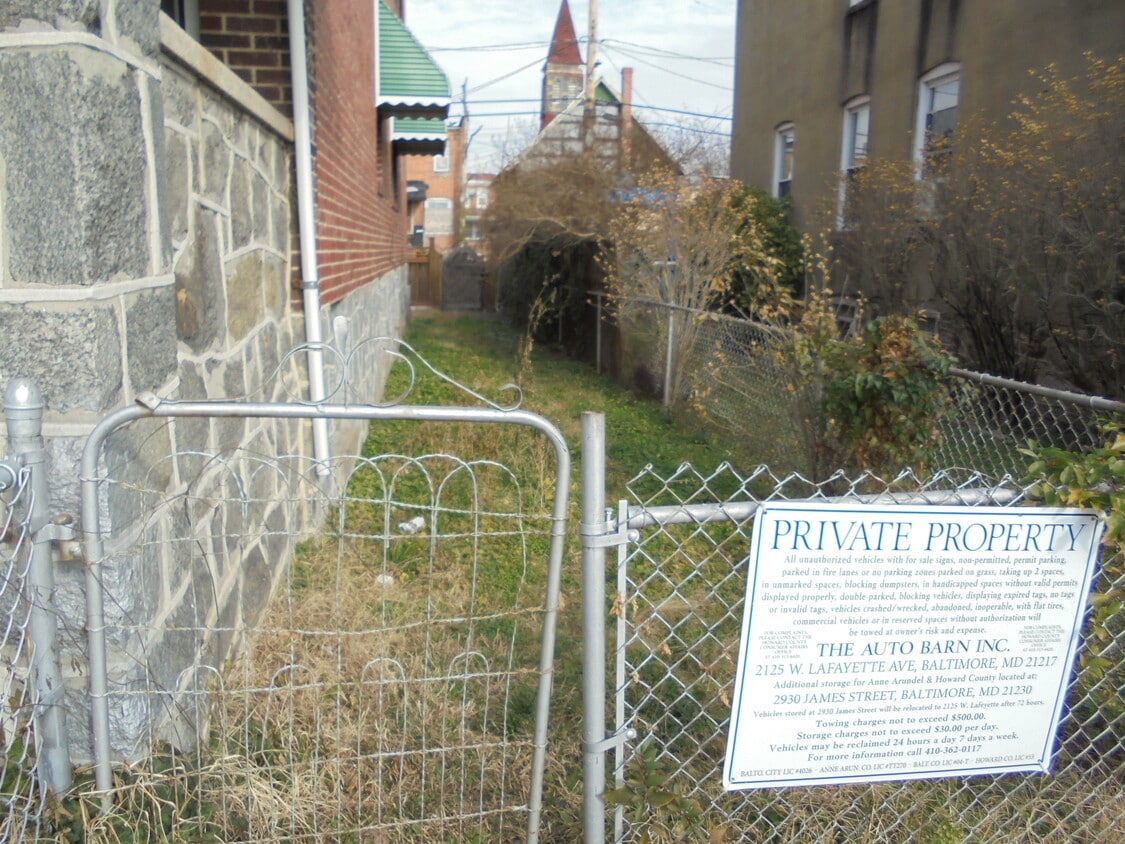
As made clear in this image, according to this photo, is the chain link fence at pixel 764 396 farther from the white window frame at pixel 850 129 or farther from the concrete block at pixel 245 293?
the white window frame at pixel 850 129

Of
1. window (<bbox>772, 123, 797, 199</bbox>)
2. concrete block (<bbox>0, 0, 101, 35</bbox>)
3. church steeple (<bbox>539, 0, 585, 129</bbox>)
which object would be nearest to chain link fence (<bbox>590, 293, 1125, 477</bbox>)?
concrete block (<bbox>0, 0, 101, 35</bbox>)

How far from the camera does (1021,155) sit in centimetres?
693

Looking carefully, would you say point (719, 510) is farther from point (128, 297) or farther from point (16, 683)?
point (16, 683)

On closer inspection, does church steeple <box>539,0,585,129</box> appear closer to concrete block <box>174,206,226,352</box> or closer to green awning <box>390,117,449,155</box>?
green awning <box>390,117,449,155</box>

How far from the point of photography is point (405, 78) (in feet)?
35.6

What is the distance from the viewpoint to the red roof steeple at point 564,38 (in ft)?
138

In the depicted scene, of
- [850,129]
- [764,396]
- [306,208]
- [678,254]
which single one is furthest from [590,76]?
[306,208]

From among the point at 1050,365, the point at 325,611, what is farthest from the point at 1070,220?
the point at 325,611

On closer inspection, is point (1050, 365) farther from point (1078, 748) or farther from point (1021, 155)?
point (1078, 748)

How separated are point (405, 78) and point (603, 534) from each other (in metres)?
10.1

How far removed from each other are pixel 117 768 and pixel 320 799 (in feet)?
1.72

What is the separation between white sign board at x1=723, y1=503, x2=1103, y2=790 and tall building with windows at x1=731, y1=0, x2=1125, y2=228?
25.6 feet

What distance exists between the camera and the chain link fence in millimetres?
4625

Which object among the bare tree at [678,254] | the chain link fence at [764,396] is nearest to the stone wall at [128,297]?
the chain link fence at [764,396]
